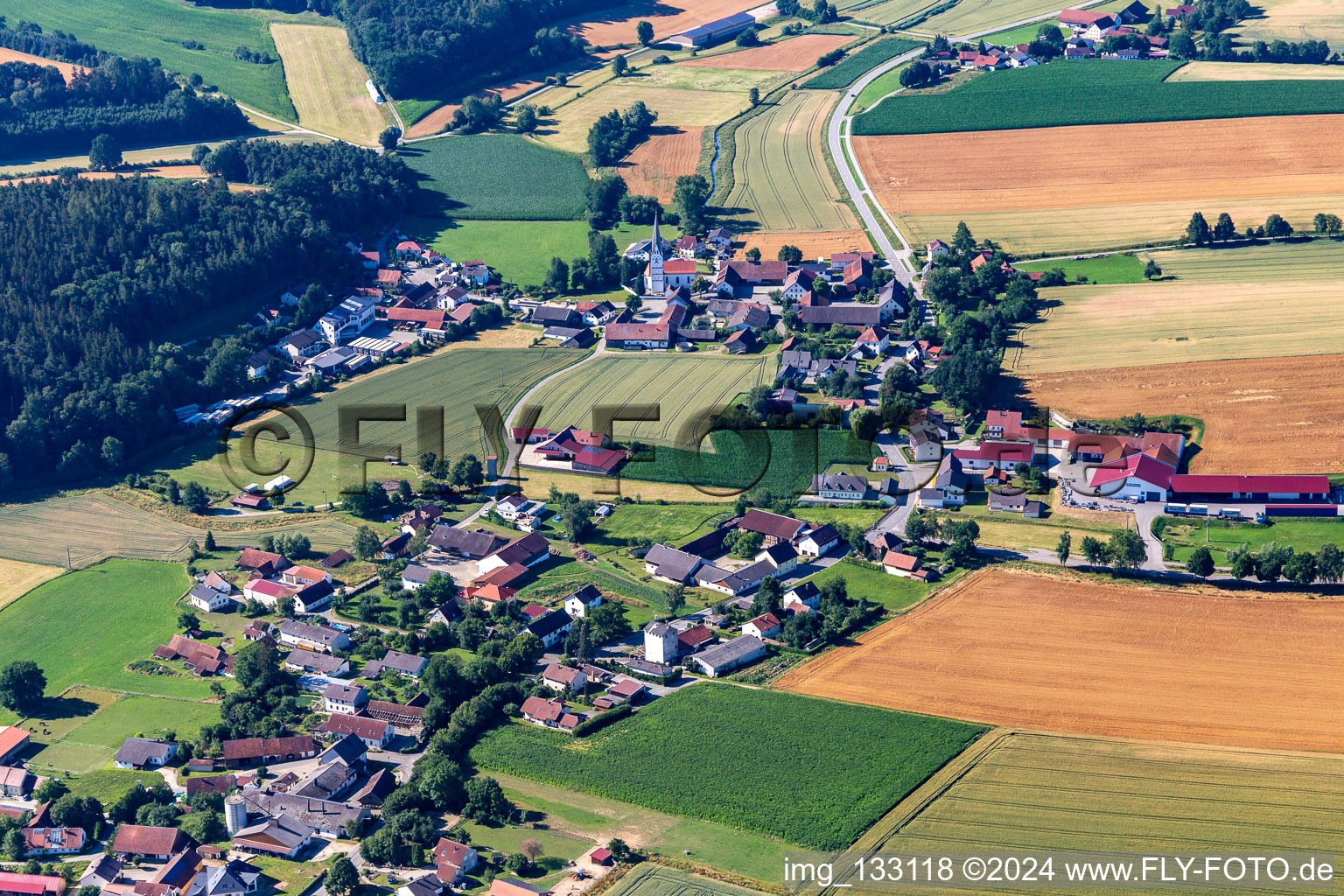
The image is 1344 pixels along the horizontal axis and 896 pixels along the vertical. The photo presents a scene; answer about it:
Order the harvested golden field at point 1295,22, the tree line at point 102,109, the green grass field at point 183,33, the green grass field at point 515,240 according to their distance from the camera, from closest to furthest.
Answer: the green grass field at point 515,240, the tree line at point 102,109, the harvested golden field at point 1295,22, the green grass field at point 183,33

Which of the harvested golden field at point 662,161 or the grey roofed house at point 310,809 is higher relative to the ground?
the harvested golden field at point 662,161

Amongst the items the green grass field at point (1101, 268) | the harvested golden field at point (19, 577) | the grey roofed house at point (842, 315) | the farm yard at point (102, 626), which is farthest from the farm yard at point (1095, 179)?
the harvested golden field at point (19, 577)

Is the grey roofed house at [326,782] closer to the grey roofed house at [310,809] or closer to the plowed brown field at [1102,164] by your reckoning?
the grey roofed house at [310,809]

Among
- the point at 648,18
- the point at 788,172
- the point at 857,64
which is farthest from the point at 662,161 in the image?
the point at 648,18

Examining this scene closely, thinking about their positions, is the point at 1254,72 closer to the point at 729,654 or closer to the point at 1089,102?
the point at 1089,102

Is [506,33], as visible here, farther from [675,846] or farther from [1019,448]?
[675,846]

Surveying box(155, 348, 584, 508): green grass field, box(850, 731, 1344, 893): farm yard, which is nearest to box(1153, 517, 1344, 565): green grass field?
box(850, 731, 1344, 893): farm yard
